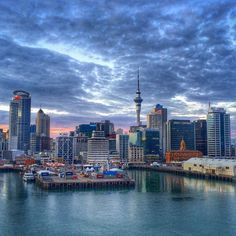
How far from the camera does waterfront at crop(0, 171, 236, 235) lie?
36219mm

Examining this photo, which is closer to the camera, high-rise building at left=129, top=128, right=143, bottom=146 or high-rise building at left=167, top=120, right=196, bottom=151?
high-rise building at left=129, top=128, right=143, bottom=146

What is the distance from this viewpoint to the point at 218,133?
170500mm

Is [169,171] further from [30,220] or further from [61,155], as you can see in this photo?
[30,220]

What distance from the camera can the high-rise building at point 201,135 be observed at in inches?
7285

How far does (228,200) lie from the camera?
51719 millimetres

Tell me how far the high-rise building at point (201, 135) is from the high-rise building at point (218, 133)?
1185 centimetres

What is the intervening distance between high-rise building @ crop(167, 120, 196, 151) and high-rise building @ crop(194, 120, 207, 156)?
462 cm

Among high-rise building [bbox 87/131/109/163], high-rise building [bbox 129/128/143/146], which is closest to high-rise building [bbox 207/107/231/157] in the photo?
high-rise building [bbox 129/128/143/146]

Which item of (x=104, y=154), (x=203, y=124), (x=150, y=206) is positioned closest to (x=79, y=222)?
(x=150, y=206)

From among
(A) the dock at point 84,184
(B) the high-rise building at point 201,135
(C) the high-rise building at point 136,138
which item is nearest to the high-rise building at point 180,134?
(B) the high-rise building at point 201,135

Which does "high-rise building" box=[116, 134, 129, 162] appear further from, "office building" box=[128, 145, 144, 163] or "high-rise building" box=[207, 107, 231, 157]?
"high-rise building" box=[207, 107, 231, 157]

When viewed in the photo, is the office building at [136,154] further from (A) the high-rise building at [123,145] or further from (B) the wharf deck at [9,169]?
(B) the wharf deck at [9,169]

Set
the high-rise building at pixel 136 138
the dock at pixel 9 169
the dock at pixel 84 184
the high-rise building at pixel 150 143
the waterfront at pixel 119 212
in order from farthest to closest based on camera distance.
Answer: the high-rise building at pixel 150 143 < the high-rise building at pixel 136 138 < the dock at pixel 9 169 < the dock at pixel 84 184 < the waterfront at pixel 119 212

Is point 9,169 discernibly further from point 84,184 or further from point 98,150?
point 84,184
